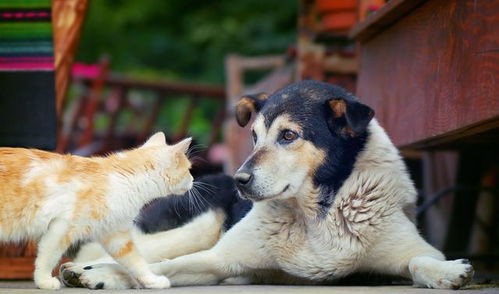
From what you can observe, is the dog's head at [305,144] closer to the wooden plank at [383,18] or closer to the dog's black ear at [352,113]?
the dog's black ear at [352,113]

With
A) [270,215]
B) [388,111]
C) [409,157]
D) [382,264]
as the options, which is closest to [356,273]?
[382,264]

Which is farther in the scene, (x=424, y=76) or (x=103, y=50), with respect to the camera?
(x=103, y=50)

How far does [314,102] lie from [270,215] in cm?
58

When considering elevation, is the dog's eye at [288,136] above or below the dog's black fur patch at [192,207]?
above

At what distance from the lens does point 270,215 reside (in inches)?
200

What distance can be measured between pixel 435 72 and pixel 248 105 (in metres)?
0.93

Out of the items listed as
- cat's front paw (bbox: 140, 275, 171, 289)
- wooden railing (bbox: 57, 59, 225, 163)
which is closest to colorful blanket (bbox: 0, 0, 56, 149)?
cat's front paw (bbox: 140, 275, 171, 289)

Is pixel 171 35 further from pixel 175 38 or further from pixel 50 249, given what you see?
pixel 50 249

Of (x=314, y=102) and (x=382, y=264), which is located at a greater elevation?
(x=314, y=102)

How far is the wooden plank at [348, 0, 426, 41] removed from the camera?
552cm

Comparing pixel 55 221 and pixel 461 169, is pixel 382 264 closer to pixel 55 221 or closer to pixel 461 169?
pixel 55 221

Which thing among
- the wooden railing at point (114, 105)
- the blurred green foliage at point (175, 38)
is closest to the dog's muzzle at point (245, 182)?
the wooden railing at point (114, 105)

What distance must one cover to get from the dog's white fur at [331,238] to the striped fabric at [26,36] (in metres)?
1.30

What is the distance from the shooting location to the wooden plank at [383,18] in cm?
552
